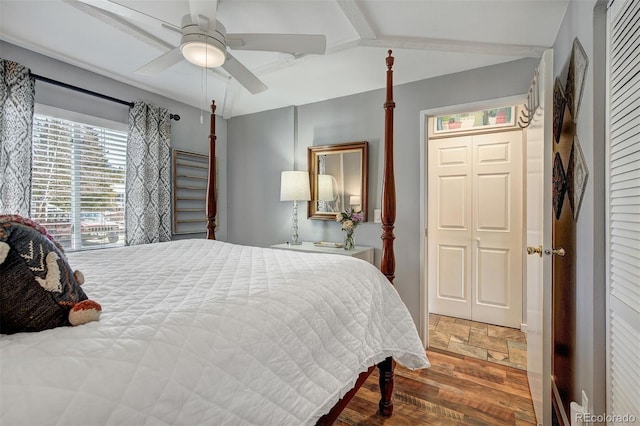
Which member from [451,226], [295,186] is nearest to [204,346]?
[295,186]

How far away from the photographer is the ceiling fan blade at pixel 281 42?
1.55 m

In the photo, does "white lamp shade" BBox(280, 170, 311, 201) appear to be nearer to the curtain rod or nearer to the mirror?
the mirror

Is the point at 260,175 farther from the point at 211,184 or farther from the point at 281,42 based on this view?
the point at 281,42

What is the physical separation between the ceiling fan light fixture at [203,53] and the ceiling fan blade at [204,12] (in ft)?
0.25

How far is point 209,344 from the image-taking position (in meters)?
0.78

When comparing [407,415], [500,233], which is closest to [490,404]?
[407,415]

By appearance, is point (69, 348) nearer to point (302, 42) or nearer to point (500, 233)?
point (302, 42)

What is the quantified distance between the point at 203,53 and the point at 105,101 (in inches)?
73.1

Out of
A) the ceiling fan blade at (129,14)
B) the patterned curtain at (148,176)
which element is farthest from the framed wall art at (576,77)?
the patterned curtain at (148,176)

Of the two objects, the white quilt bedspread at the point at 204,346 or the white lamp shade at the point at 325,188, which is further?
the white lamp shade at the point at 325,188

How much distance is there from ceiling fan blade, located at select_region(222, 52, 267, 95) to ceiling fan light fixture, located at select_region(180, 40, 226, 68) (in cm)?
8

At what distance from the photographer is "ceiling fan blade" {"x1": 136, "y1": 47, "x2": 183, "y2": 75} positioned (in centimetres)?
169

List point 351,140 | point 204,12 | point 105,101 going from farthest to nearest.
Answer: point 351,140 → point 105,101 → point 204,12
